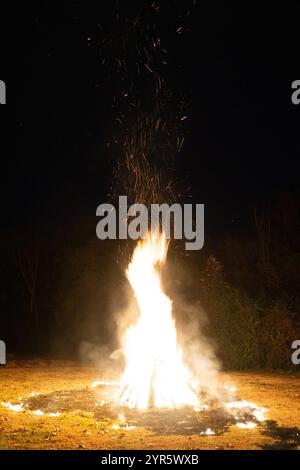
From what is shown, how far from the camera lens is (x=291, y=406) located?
28.1 ft

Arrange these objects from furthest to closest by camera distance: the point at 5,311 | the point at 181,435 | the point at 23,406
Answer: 1. the point at 5,311
2. the point at 23,406
3. the point at 181,435

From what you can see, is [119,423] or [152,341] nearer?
[119,423]

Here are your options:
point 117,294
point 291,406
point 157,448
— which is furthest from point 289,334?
point 157,448

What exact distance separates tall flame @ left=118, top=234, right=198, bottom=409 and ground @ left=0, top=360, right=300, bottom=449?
2.40ft

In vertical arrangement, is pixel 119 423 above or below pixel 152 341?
below

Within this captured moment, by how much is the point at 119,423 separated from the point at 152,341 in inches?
108

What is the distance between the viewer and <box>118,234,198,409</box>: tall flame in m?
8.86

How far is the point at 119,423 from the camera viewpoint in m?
7.17

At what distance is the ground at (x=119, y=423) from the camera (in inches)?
244

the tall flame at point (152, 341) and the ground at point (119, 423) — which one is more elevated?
the tall flame at point (152, 341)

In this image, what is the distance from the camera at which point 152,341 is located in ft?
32.2

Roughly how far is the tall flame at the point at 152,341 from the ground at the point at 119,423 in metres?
0.73
